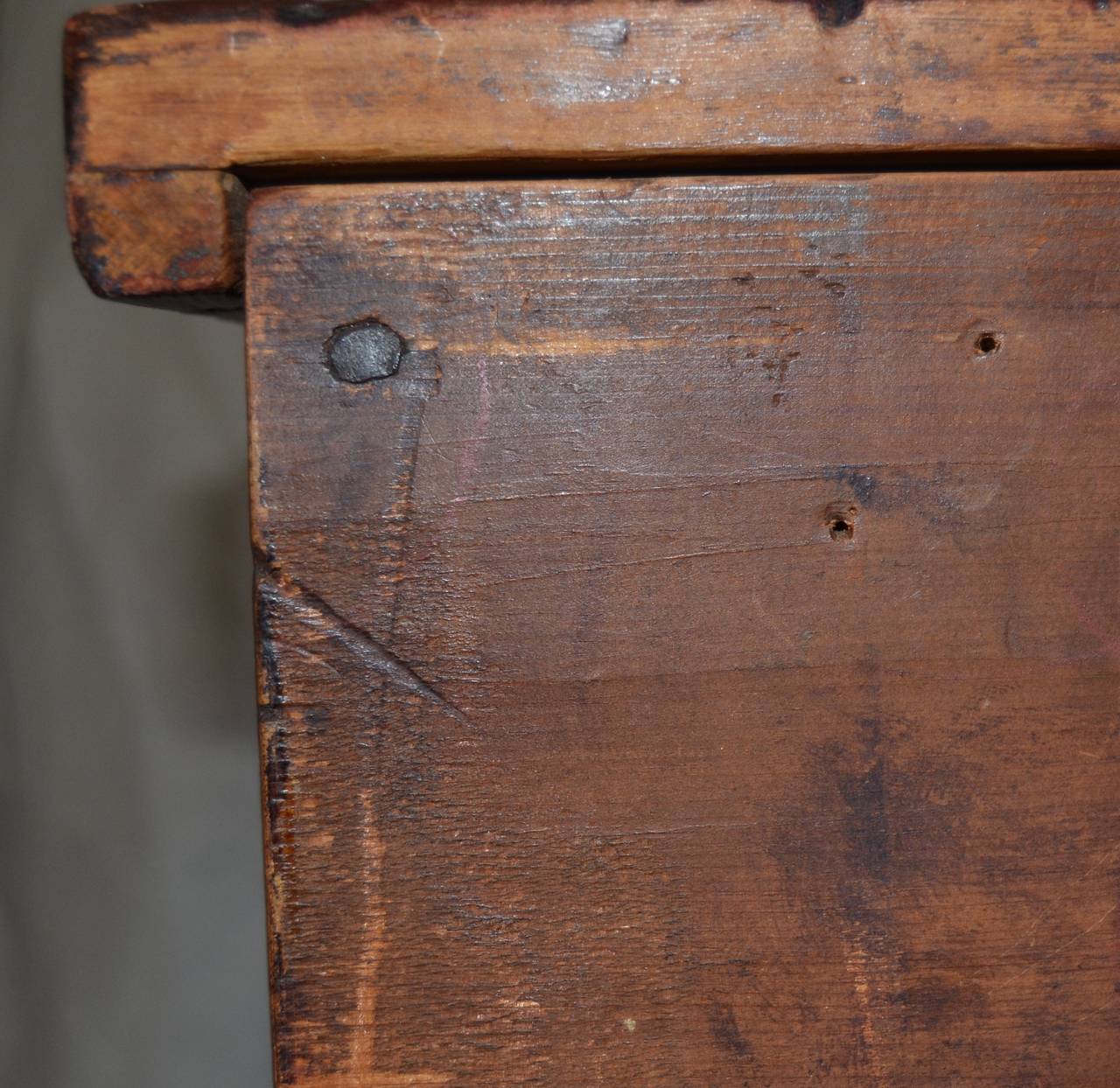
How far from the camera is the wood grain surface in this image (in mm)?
467

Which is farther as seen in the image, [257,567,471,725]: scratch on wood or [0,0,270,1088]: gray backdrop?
[0,0,270,1088]: gray backdrop

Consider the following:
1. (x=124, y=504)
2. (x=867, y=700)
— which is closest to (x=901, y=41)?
(x=867, y=700)

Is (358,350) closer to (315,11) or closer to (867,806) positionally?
(315,11)

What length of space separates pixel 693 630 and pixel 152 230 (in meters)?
0.33

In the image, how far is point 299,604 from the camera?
47 cm

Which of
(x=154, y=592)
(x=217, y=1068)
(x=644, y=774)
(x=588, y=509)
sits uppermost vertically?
(x=588, y=509)

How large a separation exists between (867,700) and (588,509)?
0.17m

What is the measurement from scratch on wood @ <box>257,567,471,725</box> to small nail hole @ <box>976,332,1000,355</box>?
12.6 inches

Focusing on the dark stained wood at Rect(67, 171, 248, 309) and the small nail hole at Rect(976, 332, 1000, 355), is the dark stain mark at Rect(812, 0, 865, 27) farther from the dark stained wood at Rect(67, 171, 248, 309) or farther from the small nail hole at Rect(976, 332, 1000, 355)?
the dark stained wood at Rect(67, 171, 248, 309)

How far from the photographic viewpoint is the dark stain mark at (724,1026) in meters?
0.47

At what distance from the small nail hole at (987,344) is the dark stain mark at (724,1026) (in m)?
0.35

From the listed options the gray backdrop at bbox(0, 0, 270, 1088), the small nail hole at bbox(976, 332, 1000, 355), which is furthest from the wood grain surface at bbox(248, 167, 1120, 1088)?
the gray backdrop at bbox(0, 0, 270, 1088)

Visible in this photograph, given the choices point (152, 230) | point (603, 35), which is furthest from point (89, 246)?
point (603, 35)

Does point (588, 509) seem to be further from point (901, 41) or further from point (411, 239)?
point (901, 41)
